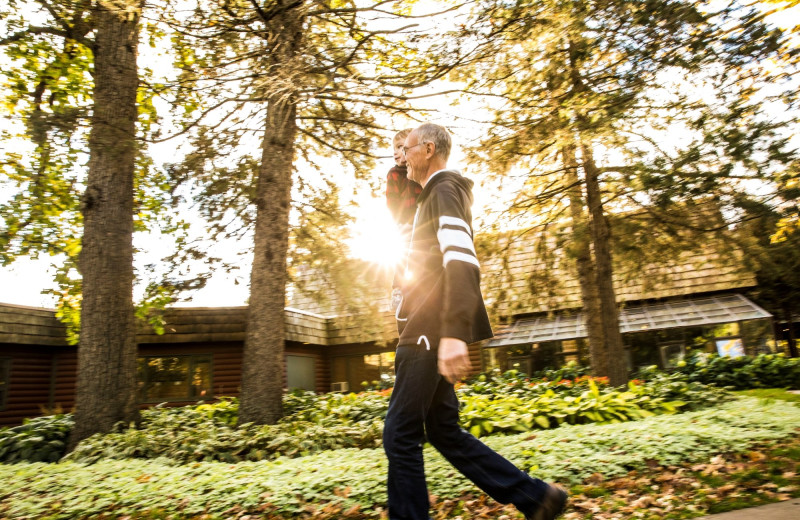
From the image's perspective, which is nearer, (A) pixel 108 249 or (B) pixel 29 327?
(A) pixel 108 249

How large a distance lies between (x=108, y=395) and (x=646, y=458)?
21.4 feet

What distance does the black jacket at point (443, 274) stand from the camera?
235 cm

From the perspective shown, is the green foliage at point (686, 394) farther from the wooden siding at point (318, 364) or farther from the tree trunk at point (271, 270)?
the wooden siding at point (318, 364)

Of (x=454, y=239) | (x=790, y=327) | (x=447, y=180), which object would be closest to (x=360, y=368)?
(x=790, y=327)

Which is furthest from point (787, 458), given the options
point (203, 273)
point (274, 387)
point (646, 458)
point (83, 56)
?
point (83, 56)

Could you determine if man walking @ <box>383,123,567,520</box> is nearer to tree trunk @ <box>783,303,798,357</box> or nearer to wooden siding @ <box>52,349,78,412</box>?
wooden siding @ <box>52,349,78,412</box>

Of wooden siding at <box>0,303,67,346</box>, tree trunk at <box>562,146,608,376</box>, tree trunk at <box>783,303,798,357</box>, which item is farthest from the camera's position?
tree trunk at <box>783,303,798,357</box>

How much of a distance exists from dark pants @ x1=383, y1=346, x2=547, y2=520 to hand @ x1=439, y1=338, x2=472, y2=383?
0.18 metres

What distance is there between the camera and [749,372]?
1273 centimetres

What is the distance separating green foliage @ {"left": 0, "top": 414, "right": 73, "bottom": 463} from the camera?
684cm

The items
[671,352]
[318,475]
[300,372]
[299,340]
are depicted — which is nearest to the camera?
[318,475]

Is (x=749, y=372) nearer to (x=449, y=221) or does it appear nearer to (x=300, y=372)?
(x=449, y=221)

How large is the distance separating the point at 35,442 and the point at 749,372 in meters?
14.5

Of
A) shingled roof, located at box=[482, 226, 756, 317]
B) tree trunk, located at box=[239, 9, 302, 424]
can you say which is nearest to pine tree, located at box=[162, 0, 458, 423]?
tree trunk, located at box=[239, 9, 302, 424]
